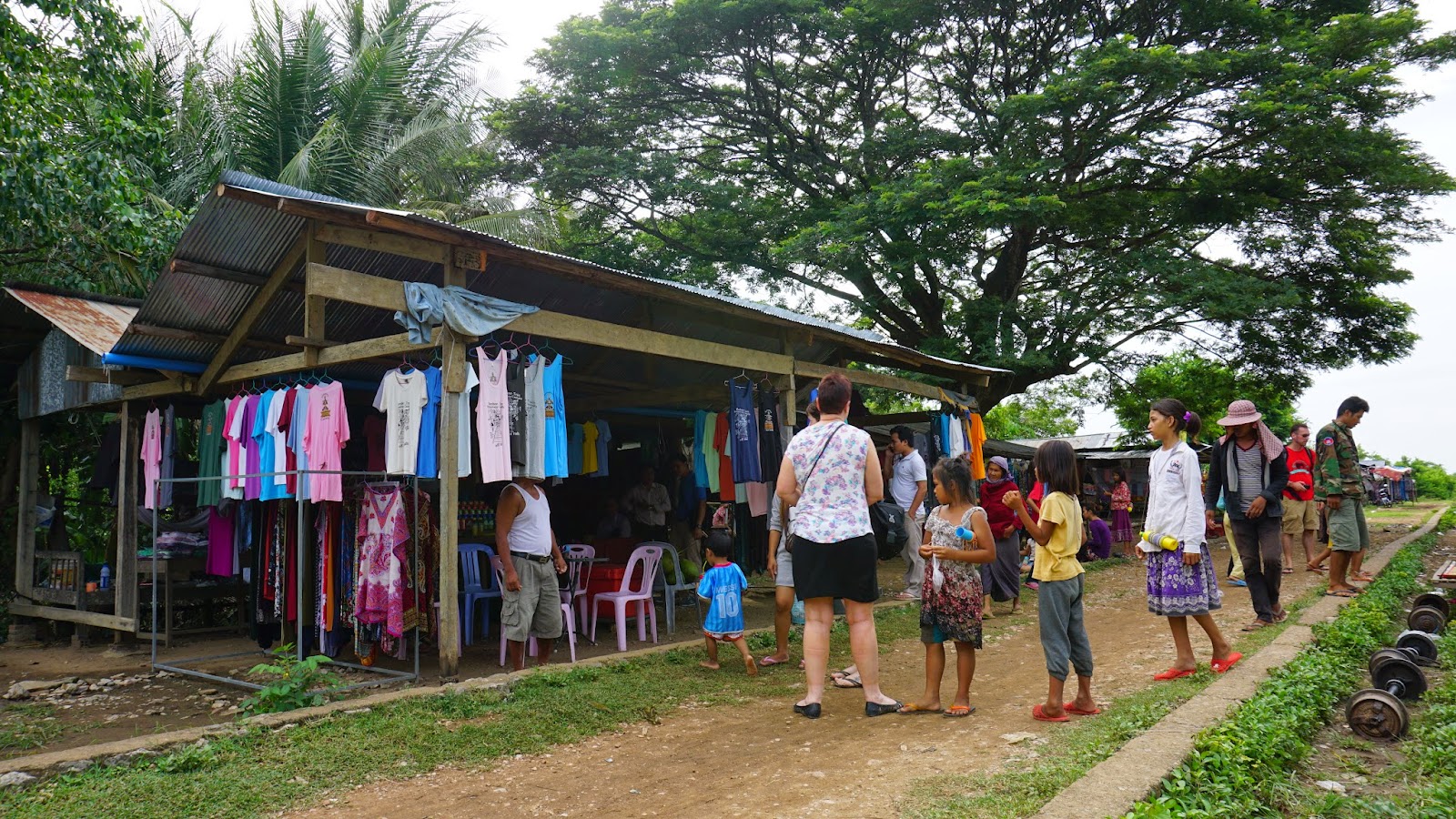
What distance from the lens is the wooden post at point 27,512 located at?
33.5 ft

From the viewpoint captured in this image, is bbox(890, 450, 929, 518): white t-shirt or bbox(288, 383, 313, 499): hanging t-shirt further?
bbox(890, 450, 929, 518): white t-shirt

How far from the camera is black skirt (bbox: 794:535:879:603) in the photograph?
16.3 ft

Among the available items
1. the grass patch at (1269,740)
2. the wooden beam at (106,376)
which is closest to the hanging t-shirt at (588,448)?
the wooden beam at (106,376)

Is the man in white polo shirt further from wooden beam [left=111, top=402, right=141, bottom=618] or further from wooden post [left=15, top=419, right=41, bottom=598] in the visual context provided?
wooden post [left=15, top=419, right=41, bottom=598]

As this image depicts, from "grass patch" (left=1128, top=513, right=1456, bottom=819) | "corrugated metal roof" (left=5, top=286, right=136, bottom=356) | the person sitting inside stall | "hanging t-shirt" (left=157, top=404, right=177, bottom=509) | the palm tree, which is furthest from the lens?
the palm tree

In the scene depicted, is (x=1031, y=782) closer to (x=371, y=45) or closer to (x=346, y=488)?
(x=346, y=488)

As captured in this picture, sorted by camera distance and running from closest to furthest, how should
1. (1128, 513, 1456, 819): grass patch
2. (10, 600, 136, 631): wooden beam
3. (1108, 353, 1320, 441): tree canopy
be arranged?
(1128, 513, 1456, 819): grass patch < (10, 600, 136, 631): wooden beam < (1108, 353, 1320, 441): tree canopy

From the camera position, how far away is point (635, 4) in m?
18.7

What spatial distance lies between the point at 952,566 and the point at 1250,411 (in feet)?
10.4

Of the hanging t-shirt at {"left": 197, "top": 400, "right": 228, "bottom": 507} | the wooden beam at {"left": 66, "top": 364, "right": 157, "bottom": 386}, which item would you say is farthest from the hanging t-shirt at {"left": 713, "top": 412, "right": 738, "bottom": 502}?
the wooden beam at {"left": 66, "top": 364, "right": 157, "bottom": 386}

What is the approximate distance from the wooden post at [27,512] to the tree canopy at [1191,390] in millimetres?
18712

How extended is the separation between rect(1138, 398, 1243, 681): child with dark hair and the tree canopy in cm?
1507

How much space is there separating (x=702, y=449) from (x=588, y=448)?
151 cm

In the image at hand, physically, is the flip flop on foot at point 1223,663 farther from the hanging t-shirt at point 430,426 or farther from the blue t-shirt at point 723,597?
the hanging t-shirt at point 430,426
